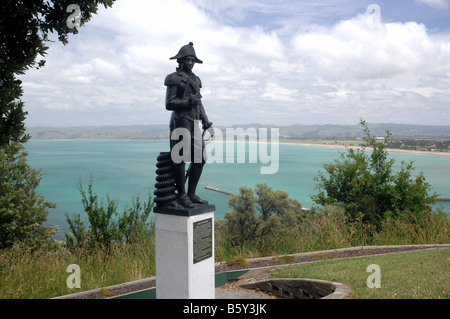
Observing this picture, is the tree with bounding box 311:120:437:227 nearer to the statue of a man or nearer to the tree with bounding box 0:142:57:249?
the statue of a man

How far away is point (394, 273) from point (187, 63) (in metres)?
4.95

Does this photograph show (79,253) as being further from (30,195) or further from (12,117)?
(30,195)

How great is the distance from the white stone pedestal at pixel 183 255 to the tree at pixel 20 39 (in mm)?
2522

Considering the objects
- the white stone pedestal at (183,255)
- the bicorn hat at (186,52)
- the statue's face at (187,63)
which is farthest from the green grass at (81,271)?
the bicorn hat at (186,52)

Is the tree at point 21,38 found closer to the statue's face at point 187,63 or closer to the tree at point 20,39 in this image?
the tree at point 20,39

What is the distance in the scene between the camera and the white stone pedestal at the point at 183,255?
4.94 m

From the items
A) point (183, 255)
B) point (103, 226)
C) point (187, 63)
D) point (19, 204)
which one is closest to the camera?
point (183, 255)

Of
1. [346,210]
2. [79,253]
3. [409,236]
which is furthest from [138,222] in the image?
[409,236]

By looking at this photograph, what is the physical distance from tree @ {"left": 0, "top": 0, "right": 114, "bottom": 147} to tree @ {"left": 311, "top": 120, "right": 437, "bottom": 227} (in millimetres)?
8553

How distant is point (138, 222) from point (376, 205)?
23.4 ft

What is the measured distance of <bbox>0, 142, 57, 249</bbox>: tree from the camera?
34.8 feet

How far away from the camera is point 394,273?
589 centimetres

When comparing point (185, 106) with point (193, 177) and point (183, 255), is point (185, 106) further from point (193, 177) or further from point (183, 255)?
point (183, 255)

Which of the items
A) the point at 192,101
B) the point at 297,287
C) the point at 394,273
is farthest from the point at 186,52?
the point at 394,273
